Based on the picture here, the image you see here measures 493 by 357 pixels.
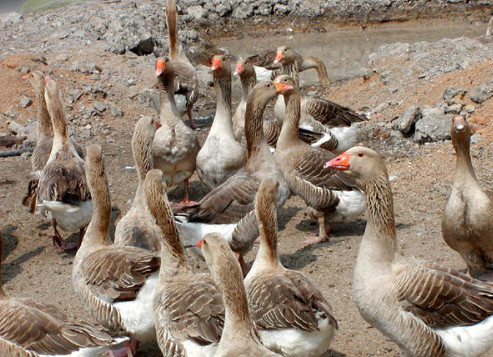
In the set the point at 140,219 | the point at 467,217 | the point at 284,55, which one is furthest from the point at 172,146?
the point at 467,217

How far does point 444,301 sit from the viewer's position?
5031mm

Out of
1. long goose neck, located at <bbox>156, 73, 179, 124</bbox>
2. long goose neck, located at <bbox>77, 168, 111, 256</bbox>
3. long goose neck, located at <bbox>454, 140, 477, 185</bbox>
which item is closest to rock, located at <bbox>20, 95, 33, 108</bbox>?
long goose neck, located at <bbox>156, 73, 179, 124</bbox>

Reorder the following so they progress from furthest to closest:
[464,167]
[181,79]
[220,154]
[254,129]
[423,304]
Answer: [181,79] < [220,154] < [254,129] < [464,167] < [423,304]

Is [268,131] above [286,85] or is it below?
below

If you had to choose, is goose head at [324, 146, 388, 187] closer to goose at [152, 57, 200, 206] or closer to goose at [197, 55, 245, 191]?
goose at [197, 55, 245, 191]

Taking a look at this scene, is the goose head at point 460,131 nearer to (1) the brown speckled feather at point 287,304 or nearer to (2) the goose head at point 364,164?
(2) the goose head at point 364,164

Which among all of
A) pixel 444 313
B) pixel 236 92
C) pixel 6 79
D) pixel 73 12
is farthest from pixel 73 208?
pixel 73 12

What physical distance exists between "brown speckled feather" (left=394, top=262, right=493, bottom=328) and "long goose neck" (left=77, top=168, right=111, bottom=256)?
2.85 meters

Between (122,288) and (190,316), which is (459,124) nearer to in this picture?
(190,316)

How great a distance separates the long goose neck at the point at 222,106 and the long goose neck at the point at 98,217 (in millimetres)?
2539

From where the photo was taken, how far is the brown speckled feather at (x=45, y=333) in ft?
16.3

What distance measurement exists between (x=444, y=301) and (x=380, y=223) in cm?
77

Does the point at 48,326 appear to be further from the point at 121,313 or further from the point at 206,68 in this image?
the point at 206,68

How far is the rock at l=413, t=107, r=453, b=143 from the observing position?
1035 cm
